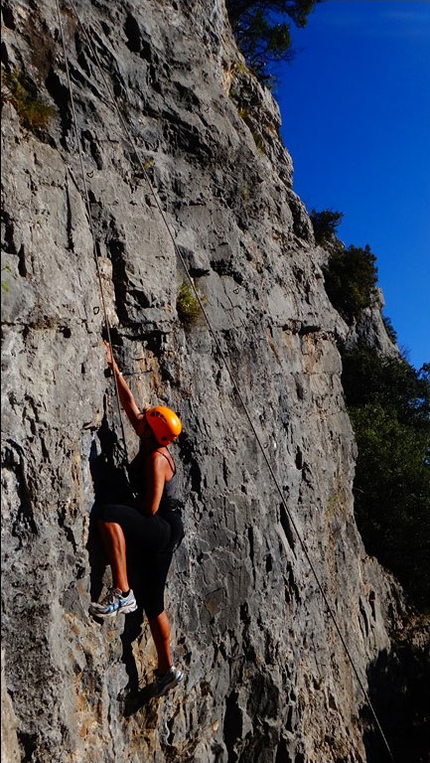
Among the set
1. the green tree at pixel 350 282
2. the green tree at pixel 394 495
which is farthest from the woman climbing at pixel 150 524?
the green tree at pixel 350 282

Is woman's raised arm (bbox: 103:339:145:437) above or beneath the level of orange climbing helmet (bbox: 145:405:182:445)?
above

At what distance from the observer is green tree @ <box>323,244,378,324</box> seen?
23.8 metres

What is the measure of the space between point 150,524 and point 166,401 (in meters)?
1.55

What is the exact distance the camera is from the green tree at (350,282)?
23797 millimetres

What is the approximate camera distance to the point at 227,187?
28.4 ft

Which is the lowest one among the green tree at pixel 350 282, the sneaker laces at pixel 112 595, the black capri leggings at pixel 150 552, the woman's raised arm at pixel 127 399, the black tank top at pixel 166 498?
the sneaker laces at pixel 112 595

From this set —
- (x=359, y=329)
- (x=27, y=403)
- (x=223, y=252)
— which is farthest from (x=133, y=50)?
(x=359, y=329)

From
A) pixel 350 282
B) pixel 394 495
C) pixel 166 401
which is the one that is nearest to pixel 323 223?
pixel 350 282

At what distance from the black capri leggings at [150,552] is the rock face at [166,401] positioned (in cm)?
34

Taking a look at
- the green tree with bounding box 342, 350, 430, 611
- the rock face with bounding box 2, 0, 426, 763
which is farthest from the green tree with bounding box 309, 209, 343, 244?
the rock face with bounding box 2, 0, 426, 763

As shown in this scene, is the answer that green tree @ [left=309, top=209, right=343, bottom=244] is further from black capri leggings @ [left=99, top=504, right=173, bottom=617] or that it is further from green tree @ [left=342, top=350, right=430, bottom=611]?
black capri leggings @ [left=99, top=504, right=173, bottom=617]

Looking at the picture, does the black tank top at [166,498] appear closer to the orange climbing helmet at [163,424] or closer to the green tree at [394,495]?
the orange climbing helmet at [163,424]

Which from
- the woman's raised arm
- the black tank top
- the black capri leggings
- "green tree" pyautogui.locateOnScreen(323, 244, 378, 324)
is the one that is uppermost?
"green tree" pyautogui.locateOnScreen(323, 244, 378, 324)

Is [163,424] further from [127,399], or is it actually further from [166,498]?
[166,498]
